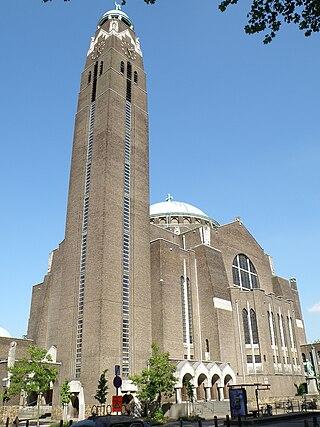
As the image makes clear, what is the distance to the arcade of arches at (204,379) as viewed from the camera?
37.4 meters

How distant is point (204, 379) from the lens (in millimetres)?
40094

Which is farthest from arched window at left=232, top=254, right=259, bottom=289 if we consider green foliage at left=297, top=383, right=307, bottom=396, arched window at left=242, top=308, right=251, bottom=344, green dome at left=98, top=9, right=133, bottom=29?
green dome at left=98, top=9, right=133, bottom=29

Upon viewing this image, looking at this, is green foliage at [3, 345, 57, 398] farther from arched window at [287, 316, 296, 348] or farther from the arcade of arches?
arched window at [287, 316, 296, 348]

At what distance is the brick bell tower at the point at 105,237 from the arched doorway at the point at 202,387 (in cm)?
642

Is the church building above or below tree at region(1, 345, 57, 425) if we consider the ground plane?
above

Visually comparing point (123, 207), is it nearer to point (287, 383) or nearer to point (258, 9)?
point (287, 383)

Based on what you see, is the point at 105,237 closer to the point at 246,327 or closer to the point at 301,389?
the point at 246,327

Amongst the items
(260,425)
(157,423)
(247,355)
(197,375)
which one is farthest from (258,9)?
(247,355)

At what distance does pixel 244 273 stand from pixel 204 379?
18207 mm

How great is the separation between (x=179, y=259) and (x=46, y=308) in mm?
16018

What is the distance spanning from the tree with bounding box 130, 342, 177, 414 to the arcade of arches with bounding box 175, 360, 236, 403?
237 cm

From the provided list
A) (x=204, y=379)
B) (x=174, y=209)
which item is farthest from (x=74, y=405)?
(x=174, y=209)

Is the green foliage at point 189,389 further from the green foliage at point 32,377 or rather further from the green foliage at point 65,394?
the green foliage at point 32,377

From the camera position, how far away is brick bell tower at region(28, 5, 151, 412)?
35938 mm
